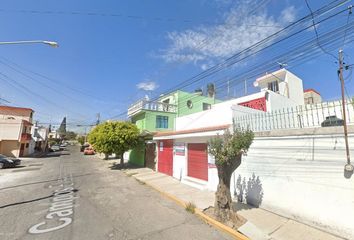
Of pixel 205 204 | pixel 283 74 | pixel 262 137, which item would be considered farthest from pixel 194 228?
pixel 283 74

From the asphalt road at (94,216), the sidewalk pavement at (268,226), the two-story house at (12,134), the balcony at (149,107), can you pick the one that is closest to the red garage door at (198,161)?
the sidewalk pavement at (268,226)

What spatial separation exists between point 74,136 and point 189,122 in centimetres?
12511

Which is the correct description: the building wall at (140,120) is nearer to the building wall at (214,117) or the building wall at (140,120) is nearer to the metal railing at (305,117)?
the building wall at (214,117)

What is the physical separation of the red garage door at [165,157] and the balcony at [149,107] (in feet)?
20.1

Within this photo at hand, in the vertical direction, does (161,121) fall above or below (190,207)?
above

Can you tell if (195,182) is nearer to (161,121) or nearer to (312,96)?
(161,121)

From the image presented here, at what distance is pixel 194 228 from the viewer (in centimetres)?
599

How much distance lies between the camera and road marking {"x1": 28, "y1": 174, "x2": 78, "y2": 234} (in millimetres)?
5816

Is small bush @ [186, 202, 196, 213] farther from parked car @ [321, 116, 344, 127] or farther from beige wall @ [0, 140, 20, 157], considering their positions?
beige wall @ [0, 140, 20, 157]

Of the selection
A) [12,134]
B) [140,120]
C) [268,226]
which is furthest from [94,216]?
[12,134]

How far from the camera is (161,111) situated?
874 inches

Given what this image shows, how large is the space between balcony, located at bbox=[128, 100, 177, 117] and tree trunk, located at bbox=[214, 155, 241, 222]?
15.3 meters

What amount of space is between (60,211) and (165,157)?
881 centimetres

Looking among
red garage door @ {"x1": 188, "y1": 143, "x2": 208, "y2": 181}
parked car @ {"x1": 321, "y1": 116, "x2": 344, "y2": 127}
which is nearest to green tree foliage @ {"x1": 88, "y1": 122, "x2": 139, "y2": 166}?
red garage door @ {"x1": 188, "y1": 143, "x2": 208, "y2": 181}
